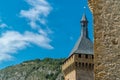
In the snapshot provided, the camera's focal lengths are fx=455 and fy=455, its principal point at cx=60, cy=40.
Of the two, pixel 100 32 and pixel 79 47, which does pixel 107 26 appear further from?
pixel 79 47

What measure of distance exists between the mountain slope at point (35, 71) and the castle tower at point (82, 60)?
72.7 meters

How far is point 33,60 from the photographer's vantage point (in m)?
164

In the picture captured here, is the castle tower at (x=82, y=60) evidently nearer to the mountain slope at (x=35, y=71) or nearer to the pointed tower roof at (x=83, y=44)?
the pointed tower roof at (x=83, y=44)

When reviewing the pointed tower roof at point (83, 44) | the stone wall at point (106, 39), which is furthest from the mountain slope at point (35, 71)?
the stone wall at point (106, 39)

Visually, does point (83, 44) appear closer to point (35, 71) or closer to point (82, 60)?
point (82, 60)

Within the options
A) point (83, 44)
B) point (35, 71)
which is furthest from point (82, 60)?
point (35, 71)

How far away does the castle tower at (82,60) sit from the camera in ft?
149

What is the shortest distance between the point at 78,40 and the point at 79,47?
1.25 m

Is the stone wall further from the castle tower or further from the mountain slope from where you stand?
the mountain slope

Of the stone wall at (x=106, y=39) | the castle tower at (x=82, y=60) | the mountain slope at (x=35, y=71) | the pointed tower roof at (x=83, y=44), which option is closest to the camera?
the stone wall at (x=106, y=39)

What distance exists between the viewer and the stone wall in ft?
29.9

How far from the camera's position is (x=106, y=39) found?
→ 9.27 metres

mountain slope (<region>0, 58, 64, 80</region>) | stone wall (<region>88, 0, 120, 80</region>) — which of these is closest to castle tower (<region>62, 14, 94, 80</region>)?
stone wall (<region>88, 0, 120, 80</region>)


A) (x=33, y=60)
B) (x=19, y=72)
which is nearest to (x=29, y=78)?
(x=19, y=72)
